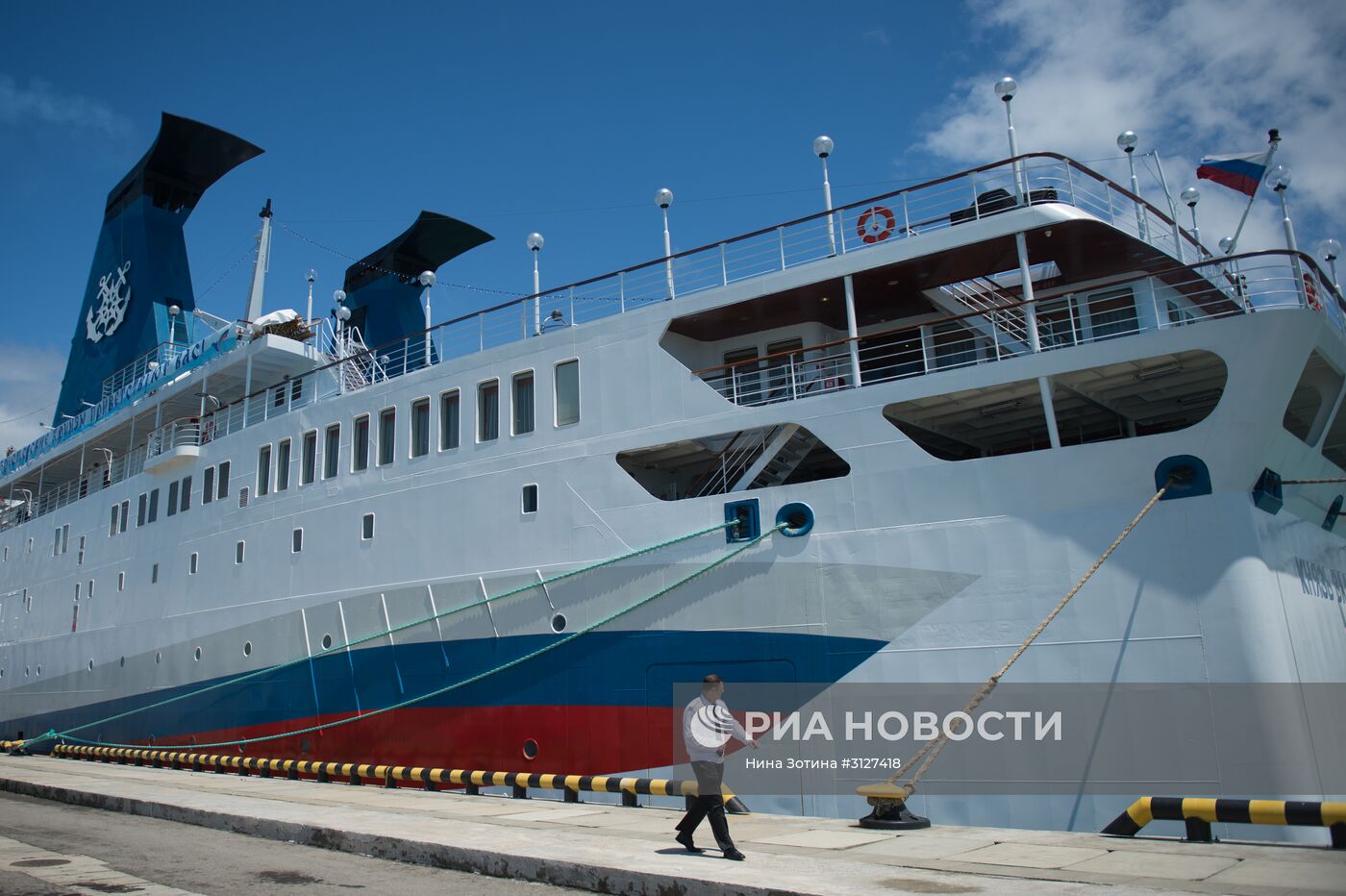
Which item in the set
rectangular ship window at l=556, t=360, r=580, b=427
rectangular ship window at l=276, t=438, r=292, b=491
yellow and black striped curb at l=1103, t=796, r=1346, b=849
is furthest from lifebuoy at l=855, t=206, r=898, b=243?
rectangular ship window at l=276, t=438, r=292, b=491

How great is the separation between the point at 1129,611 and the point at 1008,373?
276 centimetres

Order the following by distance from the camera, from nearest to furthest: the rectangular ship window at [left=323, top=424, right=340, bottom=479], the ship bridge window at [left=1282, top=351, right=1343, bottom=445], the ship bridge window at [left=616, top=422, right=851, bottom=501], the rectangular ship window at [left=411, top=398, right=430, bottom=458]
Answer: the ship bridge window at [left=1282, top=351, right=1343, bottom=445] < the ship bridge window at [left=616, top=422, right=851, bottom=501] < the rectangular ship window at [left=411, top=398, right=430, bottom=458] < the rectangular ship window at [left=323, top=424, right=340, bottom=479]

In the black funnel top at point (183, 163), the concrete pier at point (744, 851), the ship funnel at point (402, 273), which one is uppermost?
the black funnel top at point (183, 163)

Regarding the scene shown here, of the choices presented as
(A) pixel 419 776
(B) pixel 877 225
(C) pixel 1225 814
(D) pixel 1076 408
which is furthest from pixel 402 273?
(C) pixel 1225 814

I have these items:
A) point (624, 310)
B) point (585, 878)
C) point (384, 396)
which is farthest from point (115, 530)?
point (585, 878)

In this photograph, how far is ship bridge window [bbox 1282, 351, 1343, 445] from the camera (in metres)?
11.0

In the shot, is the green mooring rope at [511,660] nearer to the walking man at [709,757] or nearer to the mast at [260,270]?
Answer: the walking man at [709,757]

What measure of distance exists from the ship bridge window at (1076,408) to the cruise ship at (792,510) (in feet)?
0.19

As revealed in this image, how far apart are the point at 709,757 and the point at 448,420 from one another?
955 cm

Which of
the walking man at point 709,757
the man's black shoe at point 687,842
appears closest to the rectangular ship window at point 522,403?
the walking man at point 709,757

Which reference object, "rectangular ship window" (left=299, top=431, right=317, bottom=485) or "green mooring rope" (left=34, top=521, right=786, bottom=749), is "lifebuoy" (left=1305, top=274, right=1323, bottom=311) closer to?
"green mooring rope" (left=34, top=521, right=786, bottom=749)

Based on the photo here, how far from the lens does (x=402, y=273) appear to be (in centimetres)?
2431

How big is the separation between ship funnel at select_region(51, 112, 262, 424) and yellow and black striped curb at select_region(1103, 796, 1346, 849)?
23.8 meters

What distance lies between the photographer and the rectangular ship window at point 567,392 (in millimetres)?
14133
